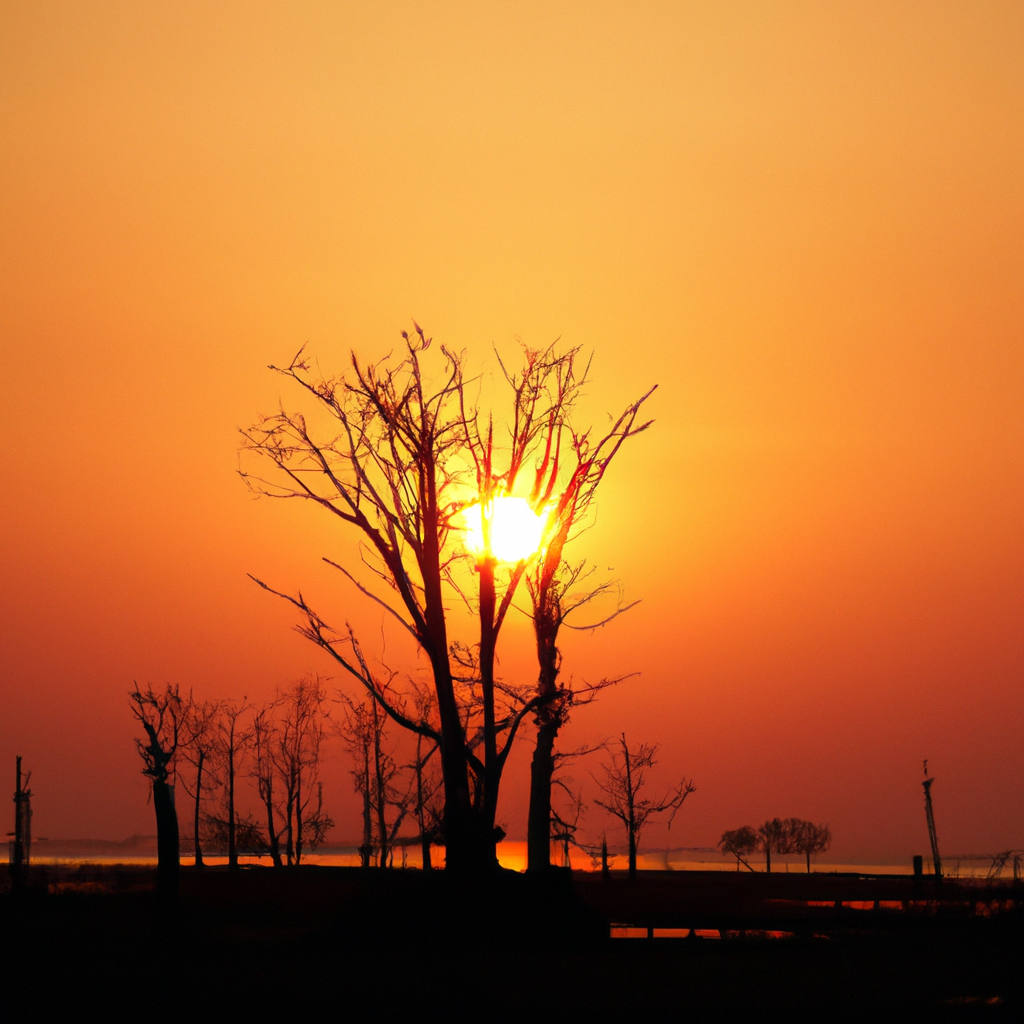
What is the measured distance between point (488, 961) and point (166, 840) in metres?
11.1

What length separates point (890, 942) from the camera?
20.4m

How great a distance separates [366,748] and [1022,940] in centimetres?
4856

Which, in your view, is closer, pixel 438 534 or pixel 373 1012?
pixel 373 1012

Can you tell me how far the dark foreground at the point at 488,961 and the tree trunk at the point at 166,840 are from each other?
54 cm

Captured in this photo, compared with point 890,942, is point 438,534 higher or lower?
higher

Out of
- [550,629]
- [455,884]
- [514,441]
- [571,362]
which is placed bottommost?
[455,884]

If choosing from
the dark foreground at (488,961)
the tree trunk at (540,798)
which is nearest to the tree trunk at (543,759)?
the tree trunk at (540,798)

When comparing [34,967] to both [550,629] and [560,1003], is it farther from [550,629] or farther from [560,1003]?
[550,629]

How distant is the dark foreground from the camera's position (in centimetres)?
1375

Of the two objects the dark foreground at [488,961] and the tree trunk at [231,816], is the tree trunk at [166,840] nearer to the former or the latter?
the dark foreground at [488,961]

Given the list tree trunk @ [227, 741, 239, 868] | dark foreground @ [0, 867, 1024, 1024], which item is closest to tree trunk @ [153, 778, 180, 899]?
dark foreground @ [0, 867, 1024, 1024]

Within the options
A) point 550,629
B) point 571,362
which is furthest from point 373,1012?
point 550,629

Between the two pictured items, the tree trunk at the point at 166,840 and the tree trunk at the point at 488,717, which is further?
the tree trunk at the point at 166,840

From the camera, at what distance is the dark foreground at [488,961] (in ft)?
45.1
